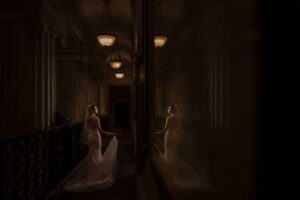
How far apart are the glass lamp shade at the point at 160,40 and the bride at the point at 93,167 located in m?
5.49

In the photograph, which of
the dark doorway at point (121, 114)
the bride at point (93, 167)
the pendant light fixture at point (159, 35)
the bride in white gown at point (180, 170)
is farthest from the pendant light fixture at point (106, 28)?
the dark doorway at point (121, 114)

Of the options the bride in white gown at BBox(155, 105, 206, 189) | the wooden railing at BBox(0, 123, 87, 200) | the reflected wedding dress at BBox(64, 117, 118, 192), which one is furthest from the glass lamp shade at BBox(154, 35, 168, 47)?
the reflected wedding dress at BBox(64, 117, 118, 192)

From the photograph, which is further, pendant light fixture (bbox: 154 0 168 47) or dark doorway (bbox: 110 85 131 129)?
dark doorway (bbox: 110 85 131 129)

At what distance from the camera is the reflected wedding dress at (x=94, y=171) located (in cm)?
660

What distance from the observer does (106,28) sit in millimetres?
15148

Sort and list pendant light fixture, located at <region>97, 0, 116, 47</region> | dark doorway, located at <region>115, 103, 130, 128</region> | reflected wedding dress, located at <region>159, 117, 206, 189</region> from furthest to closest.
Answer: dark doorway, located at <region>115, 103, 130, 128</region>
pendant light fixture, located at <region>97, 0, 116, 47</region>
reflected wedding dress, located at <region>159, 117, 206, 189</region>

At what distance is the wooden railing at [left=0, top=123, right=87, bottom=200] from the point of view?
4684 millimetres

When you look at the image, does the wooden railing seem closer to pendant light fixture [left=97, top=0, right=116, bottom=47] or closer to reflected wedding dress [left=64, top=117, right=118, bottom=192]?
reflected wedding dress [left=64, top=117, right=118, bottom=192]

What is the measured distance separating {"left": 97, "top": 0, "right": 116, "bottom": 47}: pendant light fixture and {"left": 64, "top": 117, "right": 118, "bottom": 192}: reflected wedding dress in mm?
3543

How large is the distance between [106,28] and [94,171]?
9665 millimetres

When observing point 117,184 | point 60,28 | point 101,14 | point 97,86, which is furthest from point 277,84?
point 97,86

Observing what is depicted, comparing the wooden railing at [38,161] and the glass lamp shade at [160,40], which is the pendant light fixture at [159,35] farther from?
the wooden railing at [38,161]

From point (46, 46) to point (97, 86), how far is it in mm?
14062

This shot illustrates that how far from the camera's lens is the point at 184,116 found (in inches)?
34.4
